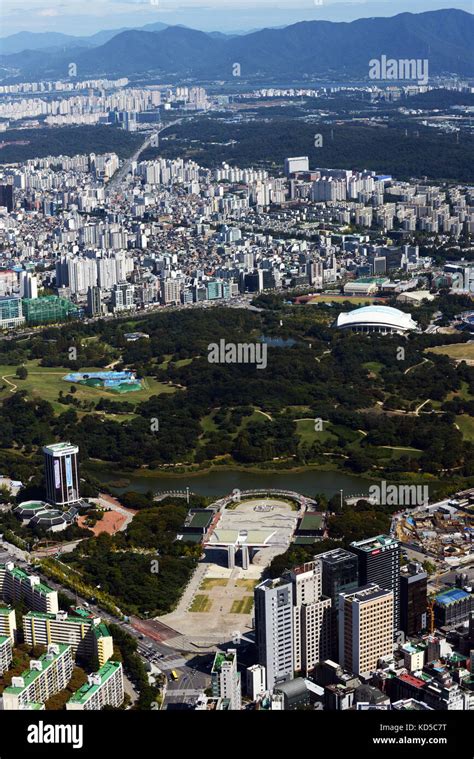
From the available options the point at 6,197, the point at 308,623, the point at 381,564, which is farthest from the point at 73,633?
the point at 6,197

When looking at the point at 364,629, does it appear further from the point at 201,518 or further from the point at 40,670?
the point at 201,518

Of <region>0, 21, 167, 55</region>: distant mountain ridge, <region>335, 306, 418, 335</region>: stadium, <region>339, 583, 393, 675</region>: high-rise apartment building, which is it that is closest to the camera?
<region>339, 583, 393, 675</region>: high-rise apartment building

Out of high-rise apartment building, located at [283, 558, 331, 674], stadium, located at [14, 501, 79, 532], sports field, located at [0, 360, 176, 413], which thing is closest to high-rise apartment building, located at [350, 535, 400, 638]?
high-rise apartment building, located at [283, 558, 331, 674]

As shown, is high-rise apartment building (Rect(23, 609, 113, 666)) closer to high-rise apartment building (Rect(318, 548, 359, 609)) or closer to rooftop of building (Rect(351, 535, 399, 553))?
high-rise apartment building (Rect(318, 548, 359, 609))

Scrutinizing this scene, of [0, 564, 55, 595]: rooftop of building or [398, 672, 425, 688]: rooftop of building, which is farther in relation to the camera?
[0, 564, 55, 595]: rooftop of building

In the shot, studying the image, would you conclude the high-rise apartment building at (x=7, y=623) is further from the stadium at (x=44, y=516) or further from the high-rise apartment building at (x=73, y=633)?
the stadium at (x=44, y=516)
